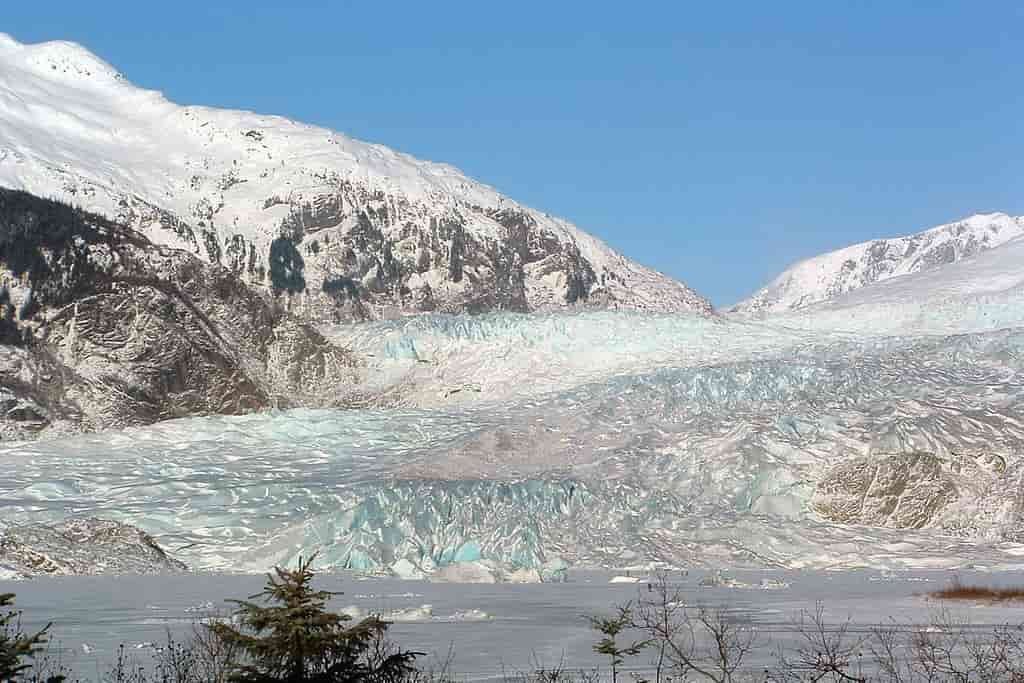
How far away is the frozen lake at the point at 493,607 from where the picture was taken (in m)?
13.1

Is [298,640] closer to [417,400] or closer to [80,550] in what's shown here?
[80,550]

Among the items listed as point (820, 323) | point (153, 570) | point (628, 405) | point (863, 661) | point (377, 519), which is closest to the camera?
point (863, 661)

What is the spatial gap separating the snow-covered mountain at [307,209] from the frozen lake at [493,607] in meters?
68.7

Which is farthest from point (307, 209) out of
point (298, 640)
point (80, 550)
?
point (298, 640)

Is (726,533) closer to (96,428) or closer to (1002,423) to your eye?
(1002,423)

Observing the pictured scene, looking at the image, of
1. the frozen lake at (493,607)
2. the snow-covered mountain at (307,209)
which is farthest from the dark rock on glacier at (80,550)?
the snow-covered mountain at (307,209)

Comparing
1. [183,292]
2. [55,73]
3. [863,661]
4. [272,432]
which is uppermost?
[55,73]

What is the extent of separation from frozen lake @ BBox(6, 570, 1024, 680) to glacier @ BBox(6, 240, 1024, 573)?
3.08 m

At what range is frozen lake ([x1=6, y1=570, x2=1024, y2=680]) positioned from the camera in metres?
13.1

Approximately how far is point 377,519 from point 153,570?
5.49 metres

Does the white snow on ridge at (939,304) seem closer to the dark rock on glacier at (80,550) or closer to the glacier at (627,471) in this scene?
the glacier at (627,471)

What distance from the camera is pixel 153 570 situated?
83.4 feet

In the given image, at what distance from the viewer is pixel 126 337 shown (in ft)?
234

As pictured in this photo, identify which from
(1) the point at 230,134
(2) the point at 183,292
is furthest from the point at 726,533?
(1) the point at 230,134
